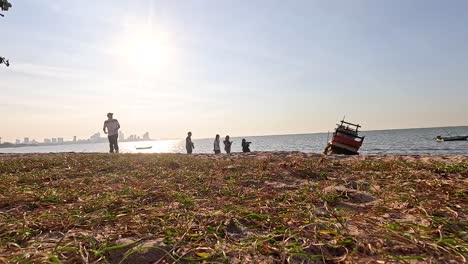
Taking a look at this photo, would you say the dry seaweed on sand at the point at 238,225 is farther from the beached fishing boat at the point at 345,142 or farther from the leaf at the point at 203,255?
the beached fishing boat at the point at 345,142

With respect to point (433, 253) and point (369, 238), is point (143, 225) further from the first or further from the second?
point (433, 253)

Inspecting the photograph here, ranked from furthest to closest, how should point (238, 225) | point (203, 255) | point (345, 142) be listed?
point (345, 142) → point (238, 225) → point (203, 255)

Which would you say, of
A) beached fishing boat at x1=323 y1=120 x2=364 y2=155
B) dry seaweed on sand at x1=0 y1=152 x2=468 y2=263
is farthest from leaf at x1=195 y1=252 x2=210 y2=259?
beached fishing boat at x1=323 y1=120 x2=364 y2=155

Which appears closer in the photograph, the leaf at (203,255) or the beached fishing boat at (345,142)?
the leaf at (203,255)

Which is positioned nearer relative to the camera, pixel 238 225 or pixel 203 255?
pixel 203 255

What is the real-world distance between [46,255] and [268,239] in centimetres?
164

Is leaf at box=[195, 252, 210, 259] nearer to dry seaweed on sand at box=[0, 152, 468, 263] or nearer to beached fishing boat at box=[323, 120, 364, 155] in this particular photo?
dry seaweed on sand at box=[0, 152, 468, 263]

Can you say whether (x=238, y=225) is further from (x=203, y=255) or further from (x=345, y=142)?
(x=345, y=142)

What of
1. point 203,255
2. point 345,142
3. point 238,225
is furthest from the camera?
point 345,142

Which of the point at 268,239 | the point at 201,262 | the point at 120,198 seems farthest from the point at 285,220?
the point at 120,198

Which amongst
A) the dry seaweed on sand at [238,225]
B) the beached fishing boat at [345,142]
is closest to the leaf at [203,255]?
the dry seaweed on sand at [238,225]

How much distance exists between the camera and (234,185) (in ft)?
17.1

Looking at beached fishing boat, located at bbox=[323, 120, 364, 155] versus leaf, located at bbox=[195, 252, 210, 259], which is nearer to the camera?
leaf, located at bbox=[195, 252, 210, 259]

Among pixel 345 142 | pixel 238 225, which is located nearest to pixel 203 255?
pixel 238 225
